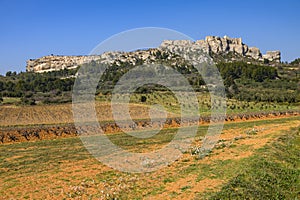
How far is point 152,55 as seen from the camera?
152 meters

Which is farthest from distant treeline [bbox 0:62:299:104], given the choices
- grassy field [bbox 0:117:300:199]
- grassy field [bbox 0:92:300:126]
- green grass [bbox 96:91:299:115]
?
grassy field [bbox 0:117:300:199]

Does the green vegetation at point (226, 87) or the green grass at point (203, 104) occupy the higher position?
the green vegetation at point (226, 87)

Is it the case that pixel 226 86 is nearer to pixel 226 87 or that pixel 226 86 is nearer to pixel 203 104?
pixel 226 87

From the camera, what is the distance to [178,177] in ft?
49.5

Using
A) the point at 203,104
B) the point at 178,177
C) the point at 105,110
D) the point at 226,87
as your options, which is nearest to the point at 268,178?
the point at 178,177

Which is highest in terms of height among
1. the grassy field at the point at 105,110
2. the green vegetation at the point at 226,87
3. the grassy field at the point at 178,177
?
the green vegetation at the point at 226,87

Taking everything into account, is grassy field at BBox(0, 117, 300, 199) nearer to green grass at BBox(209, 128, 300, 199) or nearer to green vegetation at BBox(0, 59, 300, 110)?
green grass at BBox(209, 128, 300, 199)

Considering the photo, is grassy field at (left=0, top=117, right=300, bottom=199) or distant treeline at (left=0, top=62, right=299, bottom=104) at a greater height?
distant treeline at (left=0, top=62, right=299, bottom=104)

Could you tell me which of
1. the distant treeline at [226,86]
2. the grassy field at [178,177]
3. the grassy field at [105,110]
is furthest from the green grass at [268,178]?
the distant treeline at [226,86]

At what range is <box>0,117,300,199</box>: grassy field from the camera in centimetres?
1273

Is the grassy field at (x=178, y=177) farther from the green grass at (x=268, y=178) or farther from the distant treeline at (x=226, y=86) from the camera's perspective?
the distant treeline at (x=226, y=86)

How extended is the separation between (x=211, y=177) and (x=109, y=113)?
4169 cm

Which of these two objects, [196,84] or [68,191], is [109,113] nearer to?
[196,84]

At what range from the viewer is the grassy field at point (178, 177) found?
12.7m
